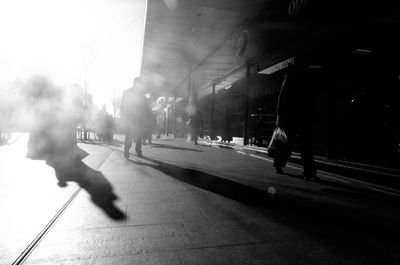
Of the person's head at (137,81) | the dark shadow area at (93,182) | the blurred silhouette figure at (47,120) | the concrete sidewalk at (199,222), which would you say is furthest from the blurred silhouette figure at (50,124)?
the concrete sidewalk at (199,222)

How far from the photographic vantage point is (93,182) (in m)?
4.29

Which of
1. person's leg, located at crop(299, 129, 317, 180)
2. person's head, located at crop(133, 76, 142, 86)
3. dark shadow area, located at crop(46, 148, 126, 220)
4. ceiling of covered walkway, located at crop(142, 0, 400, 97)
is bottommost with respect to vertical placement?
dark shadow area, located at crop(46, 148, 126, 220)

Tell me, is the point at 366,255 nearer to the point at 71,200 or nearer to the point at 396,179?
the point at 71,200

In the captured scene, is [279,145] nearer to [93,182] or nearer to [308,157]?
[308,157]

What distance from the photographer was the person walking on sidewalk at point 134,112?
7324mm

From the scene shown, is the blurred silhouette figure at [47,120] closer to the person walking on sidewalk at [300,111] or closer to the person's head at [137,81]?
the person's head at [137,81]

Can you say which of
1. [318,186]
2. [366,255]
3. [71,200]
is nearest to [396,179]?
[318,186]

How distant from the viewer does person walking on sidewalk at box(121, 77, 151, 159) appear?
24.0 ft

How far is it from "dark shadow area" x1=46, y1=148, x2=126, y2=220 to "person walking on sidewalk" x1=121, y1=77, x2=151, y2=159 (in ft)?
5.19

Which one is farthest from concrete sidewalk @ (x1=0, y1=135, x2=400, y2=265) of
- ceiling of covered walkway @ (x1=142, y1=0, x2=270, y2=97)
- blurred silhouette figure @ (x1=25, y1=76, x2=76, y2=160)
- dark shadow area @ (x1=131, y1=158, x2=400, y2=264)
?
ceiling of covered walkway @ (x1=142, y1=0, x2=270, y2=97)

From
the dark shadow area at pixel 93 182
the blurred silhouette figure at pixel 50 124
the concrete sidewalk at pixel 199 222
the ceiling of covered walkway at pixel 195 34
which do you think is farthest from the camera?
the ceiling of covered walkway at pixel 195 34

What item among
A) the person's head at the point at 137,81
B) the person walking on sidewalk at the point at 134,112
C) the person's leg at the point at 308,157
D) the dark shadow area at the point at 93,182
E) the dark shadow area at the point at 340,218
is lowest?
the dark shadow area at the point at 93,182

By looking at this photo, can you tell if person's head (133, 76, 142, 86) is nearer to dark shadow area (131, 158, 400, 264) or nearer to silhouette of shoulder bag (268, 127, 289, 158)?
silhouette of shoulder bag (268, 127, 289, 158)

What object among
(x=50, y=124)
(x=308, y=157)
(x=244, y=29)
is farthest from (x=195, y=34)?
(x=308, y=157)
